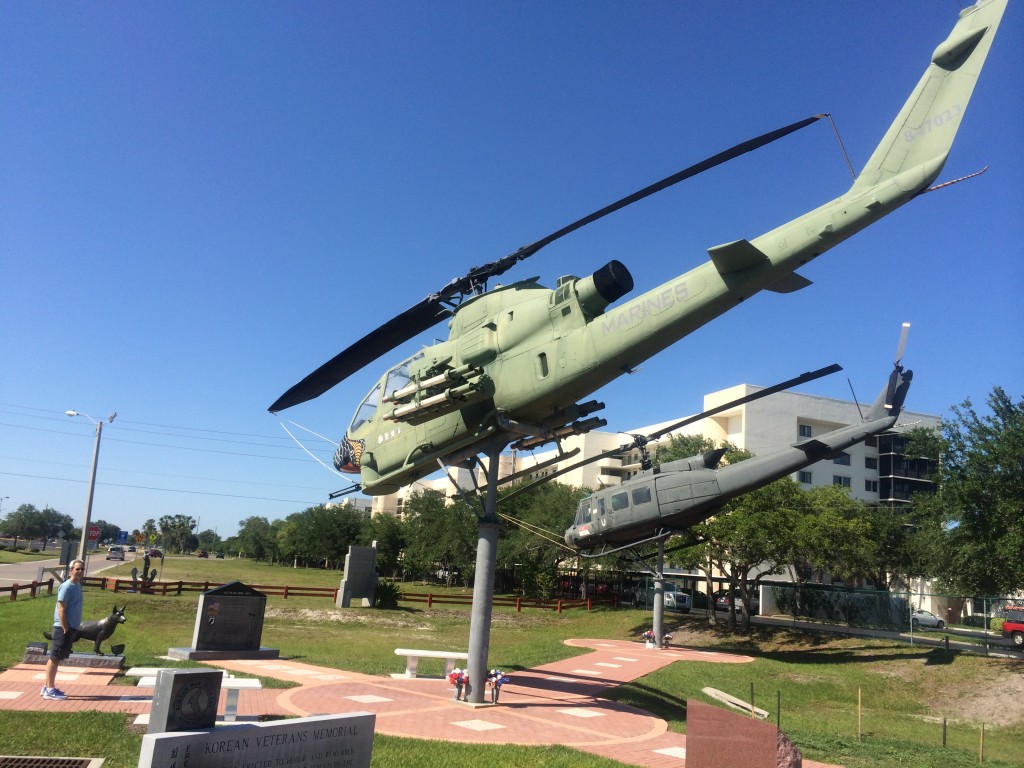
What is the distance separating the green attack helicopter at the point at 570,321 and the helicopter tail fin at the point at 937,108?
19mm

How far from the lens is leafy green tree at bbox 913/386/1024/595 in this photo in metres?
25.8

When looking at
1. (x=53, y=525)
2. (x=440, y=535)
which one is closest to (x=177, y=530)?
(x=53, y=525)

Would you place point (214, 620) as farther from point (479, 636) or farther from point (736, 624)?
point (736, 624)

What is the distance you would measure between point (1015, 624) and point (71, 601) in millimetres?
35553

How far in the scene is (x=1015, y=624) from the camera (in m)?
30.8

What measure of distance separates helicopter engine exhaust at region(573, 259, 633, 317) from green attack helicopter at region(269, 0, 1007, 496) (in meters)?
0.02

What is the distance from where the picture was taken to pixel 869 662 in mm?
26672

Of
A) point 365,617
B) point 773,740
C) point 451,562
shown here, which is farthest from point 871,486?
point 773,740

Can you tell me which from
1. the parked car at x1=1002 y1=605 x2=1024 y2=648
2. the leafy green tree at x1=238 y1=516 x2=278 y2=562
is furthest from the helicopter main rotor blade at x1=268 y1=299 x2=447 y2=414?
the leafy green tree at x1=238 y1=516 x2=278 y2=562

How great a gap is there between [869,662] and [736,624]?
10.8 metres

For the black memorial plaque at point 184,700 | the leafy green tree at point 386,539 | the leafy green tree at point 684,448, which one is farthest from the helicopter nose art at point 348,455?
the leafy green tree at point 386,539

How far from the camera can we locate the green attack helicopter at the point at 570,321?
459 inches

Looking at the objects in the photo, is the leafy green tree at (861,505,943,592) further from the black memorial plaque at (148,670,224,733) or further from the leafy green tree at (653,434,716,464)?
the black memorial plaque at (148,670,224,733)

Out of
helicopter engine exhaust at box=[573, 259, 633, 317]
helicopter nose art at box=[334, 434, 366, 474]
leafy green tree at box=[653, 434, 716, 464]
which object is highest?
leafy green tree at box=[653, 434, 716, 464]
